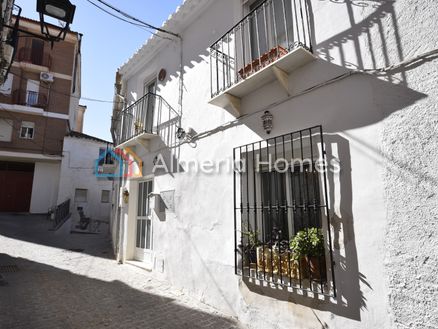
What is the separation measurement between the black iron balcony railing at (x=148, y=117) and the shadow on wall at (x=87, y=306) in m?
3.48

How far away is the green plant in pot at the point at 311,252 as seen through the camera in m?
3.13

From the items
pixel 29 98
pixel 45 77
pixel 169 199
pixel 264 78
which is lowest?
pixel 169 199

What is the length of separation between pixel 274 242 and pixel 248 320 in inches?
44.8

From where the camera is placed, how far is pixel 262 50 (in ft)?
15.4

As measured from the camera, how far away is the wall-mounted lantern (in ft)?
12.8

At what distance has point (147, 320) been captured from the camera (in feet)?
13.4

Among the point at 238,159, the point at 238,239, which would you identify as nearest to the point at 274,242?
the point at 238,239

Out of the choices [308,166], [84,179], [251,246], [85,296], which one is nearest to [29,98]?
[84,179]

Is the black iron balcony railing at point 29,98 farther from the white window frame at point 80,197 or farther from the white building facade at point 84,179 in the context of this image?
the white window frame at point 80,197

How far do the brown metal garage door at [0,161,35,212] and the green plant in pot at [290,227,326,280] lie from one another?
65.5 feet

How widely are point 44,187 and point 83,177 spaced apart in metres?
2.44

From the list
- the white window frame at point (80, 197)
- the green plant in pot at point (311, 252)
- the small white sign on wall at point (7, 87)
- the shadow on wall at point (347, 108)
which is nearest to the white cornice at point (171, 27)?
the shadow on wall at point (347, 108)

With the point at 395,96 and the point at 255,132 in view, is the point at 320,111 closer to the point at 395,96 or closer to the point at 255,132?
the point at 395,96

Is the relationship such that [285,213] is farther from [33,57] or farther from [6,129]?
[33,57]
